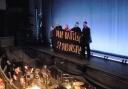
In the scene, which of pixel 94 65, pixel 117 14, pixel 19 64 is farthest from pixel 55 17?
pixel 19 64

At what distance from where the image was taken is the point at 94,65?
435 inches

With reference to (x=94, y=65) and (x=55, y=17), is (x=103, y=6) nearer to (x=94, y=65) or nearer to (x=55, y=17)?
(x=94, y=65)

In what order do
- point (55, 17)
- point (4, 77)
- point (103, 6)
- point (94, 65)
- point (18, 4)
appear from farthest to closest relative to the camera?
1. point (18, 4)
2. point (55, 17)
3. point (103, 6)
4. point (94, 65)
5. point (4, 77)

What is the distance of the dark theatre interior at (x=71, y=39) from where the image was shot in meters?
9.42

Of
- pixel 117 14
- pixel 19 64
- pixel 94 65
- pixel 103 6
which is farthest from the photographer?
pixel 103 6

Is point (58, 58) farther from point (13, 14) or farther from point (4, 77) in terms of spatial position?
point (4, 77)

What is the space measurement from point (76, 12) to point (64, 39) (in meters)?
2.62

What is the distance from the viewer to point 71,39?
13242 millimetres

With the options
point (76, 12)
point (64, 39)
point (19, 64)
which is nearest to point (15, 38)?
point (76, 12)

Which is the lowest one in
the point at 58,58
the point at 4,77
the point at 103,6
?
the point at 58,58

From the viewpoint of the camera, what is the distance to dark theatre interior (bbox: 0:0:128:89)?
30.9 ft

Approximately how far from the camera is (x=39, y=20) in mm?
18812

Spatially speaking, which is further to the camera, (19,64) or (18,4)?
(18,4)

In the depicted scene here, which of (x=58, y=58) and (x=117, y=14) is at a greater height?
(x=117, y=14)
